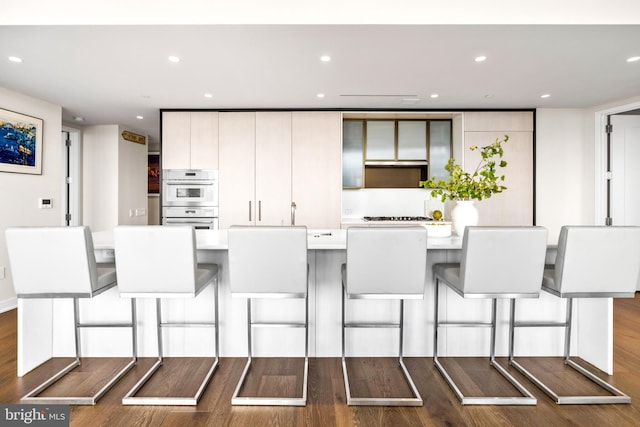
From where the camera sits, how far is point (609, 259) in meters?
1.96

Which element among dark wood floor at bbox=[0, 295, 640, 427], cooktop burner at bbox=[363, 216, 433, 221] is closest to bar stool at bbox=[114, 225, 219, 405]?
dark wood floor at bbox=[0, 295, 640, 427]

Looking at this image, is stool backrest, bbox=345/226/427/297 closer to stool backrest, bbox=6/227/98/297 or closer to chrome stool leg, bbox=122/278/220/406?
chrome stool leg, bbox=122/278/220/406

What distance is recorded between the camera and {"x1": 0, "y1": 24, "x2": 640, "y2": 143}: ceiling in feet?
8.16

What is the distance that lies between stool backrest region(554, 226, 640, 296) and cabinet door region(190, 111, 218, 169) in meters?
3.87

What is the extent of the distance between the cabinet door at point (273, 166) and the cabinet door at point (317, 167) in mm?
93

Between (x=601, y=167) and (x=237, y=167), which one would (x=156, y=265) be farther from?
(x=601, y=167)

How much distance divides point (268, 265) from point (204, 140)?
10.3 feet

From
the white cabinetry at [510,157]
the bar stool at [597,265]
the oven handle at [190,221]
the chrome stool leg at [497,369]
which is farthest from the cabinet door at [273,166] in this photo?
the bar stool at [597,265]

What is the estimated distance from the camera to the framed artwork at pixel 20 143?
3.73 m

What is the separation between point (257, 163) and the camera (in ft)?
15.2

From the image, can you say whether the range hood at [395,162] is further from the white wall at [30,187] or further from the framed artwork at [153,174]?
the framed artwork at [153,174]

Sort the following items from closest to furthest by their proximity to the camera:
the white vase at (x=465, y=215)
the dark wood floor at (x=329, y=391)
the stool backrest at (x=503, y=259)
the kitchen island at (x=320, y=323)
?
the dark wood floor at (x=329, y=391) → the stool backrest at (x=503, y=259) → the kitchen island at (x=320, y=323) → the white vase at (x=465, y=215)

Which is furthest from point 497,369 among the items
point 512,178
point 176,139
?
point 176,139

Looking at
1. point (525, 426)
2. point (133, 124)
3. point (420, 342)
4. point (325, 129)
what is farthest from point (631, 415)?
point (133, 124)
